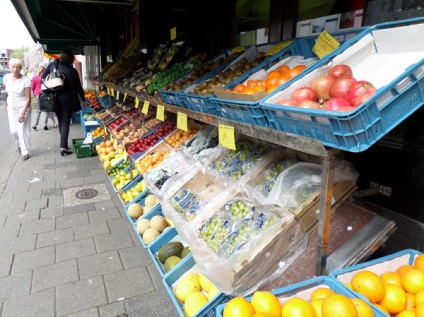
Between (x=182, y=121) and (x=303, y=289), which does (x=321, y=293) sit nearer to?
(x=303, y=289)

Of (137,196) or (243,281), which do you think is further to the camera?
(137,196)

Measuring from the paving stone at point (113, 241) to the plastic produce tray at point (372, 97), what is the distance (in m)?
2.66

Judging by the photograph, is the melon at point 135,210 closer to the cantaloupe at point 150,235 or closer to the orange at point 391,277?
the cantaloupe at point 150,235

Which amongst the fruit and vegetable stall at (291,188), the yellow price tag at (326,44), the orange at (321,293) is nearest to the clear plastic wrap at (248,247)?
the fruit and vegetable stall at (291,188)

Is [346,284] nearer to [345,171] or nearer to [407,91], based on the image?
[345,171]

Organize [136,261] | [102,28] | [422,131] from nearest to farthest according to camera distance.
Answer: [422,131], [136,261], [102,28]

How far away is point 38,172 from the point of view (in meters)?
6.24

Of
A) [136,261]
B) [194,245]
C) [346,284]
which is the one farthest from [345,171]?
[136,261]

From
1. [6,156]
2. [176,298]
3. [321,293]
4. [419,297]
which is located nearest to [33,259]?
[176,298]

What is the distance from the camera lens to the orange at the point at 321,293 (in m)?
1.47

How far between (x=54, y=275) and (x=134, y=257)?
0.76m

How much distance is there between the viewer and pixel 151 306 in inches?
106

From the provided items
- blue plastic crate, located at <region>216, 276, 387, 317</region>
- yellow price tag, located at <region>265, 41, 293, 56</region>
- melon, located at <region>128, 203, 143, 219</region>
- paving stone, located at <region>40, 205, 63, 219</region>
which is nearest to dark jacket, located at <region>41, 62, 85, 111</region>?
paving stone, located at <region>40, 205, 63, 219</region>

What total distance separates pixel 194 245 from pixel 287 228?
23.7 inches
